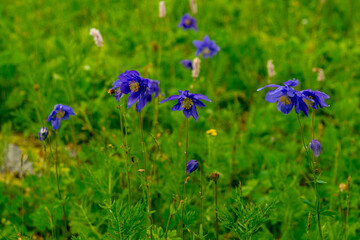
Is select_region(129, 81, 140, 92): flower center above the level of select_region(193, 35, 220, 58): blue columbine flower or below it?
below

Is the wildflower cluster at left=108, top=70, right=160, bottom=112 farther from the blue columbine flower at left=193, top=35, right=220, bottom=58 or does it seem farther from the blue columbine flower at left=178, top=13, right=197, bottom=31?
the blue columbine flower at left=178, top=13, right=197, bottom=31

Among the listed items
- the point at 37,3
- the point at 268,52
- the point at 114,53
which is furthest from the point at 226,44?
the point at 37,3

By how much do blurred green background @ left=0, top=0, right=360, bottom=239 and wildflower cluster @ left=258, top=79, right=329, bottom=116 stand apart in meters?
0.45

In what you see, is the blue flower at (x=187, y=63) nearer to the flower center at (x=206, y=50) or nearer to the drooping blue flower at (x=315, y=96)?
the flower center at (x=206, y=50)

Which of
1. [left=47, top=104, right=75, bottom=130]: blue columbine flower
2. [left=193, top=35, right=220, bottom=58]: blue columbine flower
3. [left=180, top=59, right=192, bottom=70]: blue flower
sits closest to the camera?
[left=47, top=104, right=75, bottom=130]: blue columbine flower

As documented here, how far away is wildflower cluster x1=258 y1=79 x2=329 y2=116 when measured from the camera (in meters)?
1.66

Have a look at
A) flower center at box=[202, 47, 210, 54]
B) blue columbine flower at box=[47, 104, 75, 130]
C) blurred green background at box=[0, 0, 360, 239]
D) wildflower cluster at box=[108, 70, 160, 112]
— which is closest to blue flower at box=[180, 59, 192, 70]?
blurred green background at box=[0, 0, 360, 239]

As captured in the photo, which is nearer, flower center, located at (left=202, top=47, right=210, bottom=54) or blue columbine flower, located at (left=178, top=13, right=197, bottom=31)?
flower center, located at (left=202, top=47, right=210, bottom=54)

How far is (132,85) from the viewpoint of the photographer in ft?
5.97

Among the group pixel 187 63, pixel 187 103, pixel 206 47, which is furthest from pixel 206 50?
pixel 187 103

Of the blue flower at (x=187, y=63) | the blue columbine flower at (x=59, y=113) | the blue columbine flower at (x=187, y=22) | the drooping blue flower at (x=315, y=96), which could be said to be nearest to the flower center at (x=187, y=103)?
the drooping blue flower at (x=315, y=96)

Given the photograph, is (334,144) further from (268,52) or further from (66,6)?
(66,6)

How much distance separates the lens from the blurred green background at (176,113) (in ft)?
7.96

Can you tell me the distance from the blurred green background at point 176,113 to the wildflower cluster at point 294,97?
1.49 ft
